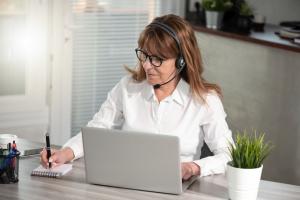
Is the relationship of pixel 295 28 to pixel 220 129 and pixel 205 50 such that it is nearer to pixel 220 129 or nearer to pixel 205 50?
pixel 205 50

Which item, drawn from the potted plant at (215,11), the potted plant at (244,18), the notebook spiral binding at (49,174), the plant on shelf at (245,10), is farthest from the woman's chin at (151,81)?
the plant on shelf at (245,10)

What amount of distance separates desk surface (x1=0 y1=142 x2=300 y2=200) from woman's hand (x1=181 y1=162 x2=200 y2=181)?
0.03 meters

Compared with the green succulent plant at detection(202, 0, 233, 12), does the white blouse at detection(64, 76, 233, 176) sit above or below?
below

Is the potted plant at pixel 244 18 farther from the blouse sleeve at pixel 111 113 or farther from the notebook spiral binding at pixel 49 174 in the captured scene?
the notebook spiral binding at pixel 49 174

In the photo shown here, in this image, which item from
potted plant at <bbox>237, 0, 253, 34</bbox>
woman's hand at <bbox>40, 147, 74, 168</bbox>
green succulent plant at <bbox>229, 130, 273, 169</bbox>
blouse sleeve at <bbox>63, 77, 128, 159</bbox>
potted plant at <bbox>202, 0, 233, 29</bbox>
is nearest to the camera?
green succulent plant at <bbox>229, 130, 273, 169</bbox>

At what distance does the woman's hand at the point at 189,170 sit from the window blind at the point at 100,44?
2.06 meters

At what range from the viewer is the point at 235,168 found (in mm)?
2240

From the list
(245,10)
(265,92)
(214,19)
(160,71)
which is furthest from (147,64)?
(245,10)

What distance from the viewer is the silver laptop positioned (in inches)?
89.6

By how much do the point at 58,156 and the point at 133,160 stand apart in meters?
0.38

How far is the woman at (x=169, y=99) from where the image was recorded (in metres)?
2.67

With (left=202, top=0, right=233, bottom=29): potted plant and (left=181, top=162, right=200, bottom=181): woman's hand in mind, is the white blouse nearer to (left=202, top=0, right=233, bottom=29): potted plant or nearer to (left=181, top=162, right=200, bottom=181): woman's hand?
(left=181, top=162, right=200, bottom=181): woman's hand

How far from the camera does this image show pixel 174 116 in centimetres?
279

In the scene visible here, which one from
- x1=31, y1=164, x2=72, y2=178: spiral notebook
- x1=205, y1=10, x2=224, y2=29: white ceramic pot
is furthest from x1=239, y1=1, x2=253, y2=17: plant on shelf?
x1=31, y1=164, x2=72, y2=178: spiral notebook
